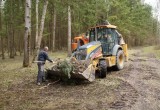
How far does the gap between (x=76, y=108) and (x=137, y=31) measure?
52.9 metres

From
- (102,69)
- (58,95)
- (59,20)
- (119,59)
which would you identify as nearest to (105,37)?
(119,59)

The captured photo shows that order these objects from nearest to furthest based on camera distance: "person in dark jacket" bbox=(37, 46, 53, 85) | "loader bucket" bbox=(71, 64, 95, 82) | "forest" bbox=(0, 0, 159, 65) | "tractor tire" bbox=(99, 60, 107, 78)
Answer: "loader bucket" bbox=(71, 64, 95, 82)
"person in dark jacket" bbox=(37, 46, 53, 85)
"tractor tire" bbox=(99, 60, 107, 78)
"forest" bbox=(0, 0, 159, 65)

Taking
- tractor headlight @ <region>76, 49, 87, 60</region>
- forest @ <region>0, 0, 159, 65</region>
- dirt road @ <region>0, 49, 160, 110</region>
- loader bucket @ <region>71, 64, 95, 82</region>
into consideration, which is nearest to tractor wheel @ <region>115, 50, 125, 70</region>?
dirt road @ <region>0, 49, 160, 110</region>

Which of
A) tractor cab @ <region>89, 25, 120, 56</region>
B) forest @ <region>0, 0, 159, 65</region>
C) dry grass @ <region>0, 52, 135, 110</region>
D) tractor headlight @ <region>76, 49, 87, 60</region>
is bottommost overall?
dry grass @ <region>0, 52, 135, 110</region>

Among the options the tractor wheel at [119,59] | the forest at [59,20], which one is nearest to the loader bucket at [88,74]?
the tractor wheel at [119,59]

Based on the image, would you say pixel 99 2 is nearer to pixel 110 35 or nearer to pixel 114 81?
pixel 110 35

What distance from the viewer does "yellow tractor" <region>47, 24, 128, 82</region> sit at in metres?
13.9

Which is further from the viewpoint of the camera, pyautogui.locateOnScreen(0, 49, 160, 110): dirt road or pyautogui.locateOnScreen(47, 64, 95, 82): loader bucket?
pyautogui.locateOnScreen(47, 64, 95, 82): loader bucket

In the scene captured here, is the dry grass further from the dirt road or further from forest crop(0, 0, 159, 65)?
forest crop(0, 0, 159, 65)

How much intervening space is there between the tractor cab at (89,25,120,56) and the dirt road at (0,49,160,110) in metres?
2.40

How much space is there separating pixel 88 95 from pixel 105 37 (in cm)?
628

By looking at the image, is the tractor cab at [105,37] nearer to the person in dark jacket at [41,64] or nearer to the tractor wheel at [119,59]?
the tractor wheel at [119,59]

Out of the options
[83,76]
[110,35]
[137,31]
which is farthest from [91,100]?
[137,31]

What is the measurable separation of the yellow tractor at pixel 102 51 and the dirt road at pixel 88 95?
0.74 meters
